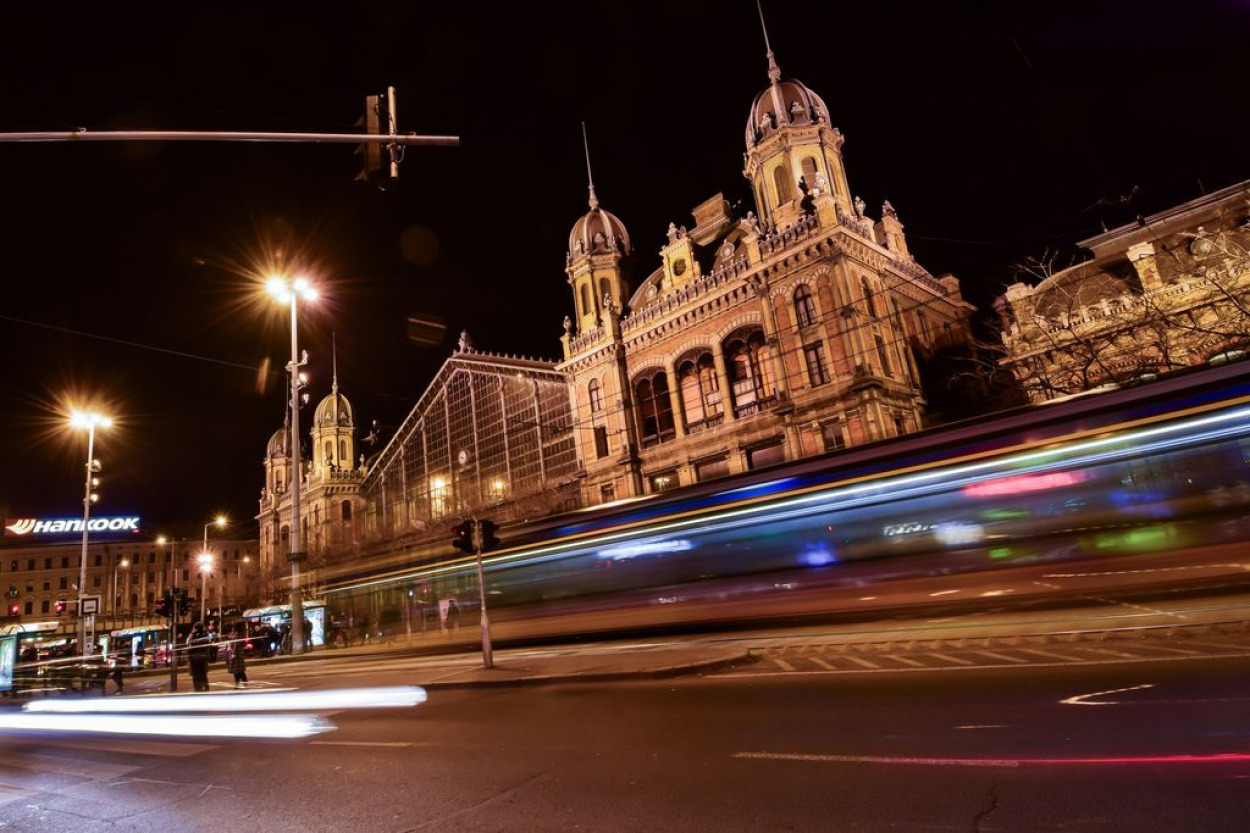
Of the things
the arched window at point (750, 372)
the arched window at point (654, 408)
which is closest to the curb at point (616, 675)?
the arched window at point (750, 372)

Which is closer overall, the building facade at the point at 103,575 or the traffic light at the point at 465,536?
the traffic light at the point at 465,536

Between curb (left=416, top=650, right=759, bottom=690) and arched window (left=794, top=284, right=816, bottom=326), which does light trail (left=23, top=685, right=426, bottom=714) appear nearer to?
curb (left=416, top=650, right=759, bottom=690)

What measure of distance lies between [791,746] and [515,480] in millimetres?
41025

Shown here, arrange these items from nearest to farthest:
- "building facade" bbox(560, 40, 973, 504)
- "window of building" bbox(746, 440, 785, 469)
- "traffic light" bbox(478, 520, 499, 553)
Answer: "traffic light" bbox(478, 520, 499, 553), "building facade" bbox(560, 40, 973, 504), "window of building" bbox(746, 440, 785, 469)

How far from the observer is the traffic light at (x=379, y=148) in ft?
24.3

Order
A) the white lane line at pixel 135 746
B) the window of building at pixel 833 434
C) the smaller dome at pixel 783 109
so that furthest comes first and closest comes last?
1. the smaller dome at pixel 783 109
2. the window of building at pixel 833 434
3. the white lane line at pixel 135 746

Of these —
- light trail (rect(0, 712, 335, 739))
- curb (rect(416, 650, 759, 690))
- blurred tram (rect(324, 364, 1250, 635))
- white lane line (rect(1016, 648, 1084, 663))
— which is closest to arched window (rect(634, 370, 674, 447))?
blurred tram (rect(324, 364, 1250, 635))

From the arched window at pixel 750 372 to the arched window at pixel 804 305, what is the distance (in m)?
2.24

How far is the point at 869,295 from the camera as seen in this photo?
1240 inches

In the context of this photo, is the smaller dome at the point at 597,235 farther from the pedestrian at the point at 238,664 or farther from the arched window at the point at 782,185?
the pedestrian at the point at 238,664

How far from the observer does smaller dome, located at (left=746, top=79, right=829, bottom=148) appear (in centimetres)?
3612

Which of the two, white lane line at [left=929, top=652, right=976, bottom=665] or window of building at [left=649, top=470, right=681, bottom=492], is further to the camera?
window of building at [left=649, top=470, right=681, bottom=492]

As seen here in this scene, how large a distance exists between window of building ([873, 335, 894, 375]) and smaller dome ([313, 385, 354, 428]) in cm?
6303

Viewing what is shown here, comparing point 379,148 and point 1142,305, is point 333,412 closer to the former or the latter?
point 1142,305
